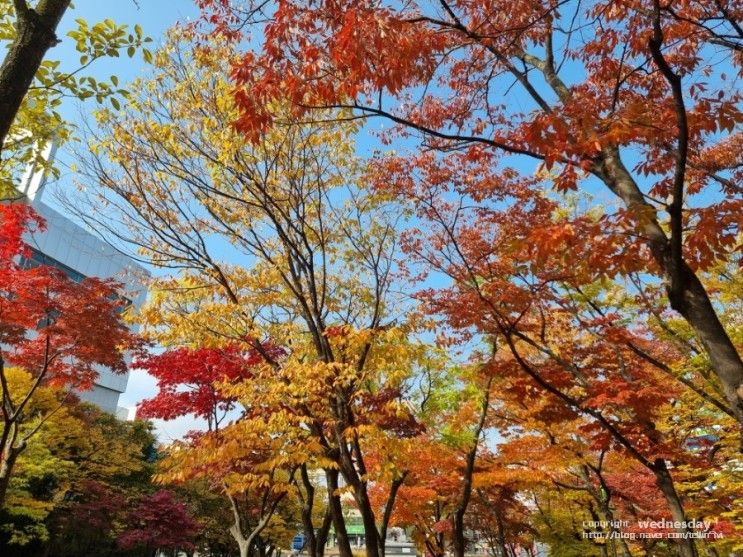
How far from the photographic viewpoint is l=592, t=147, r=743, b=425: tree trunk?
133 inches

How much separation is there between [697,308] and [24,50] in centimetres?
A: 463

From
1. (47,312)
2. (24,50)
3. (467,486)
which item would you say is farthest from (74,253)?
(24,50)

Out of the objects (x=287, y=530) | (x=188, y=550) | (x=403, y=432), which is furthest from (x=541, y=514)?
(x=188, y=550)

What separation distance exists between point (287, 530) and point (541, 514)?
16.7 metres

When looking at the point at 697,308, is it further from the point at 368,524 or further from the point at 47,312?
the point at 47,312

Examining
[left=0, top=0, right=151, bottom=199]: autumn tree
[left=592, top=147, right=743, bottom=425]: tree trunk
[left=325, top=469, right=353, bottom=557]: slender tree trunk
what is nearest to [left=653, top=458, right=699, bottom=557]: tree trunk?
[left=325, top=469, right=353, bottom=557]: slender tree trunk

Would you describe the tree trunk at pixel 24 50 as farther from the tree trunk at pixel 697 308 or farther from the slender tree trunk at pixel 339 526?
the slender tree trunk at pixel 339 526

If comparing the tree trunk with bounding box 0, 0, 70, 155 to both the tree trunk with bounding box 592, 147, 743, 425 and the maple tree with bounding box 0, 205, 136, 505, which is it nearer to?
the tree trunk with bounding box 592, 147, 743, 425

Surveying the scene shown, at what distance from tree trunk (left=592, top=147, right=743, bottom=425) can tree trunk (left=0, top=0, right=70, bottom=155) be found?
13.3ft

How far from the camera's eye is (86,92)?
168 inches

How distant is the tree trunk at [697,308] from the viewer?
11.1ft

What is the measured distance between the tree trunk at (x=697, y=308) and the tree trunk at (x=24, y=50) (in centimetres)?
407

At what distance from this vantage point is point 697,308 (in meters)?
3.55

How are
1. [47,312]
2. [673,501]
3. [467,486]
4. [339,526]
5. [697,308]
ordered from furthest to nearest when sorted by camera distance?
[467,486]
[47,312]
[673,501]
[339,526]
[697,308]
